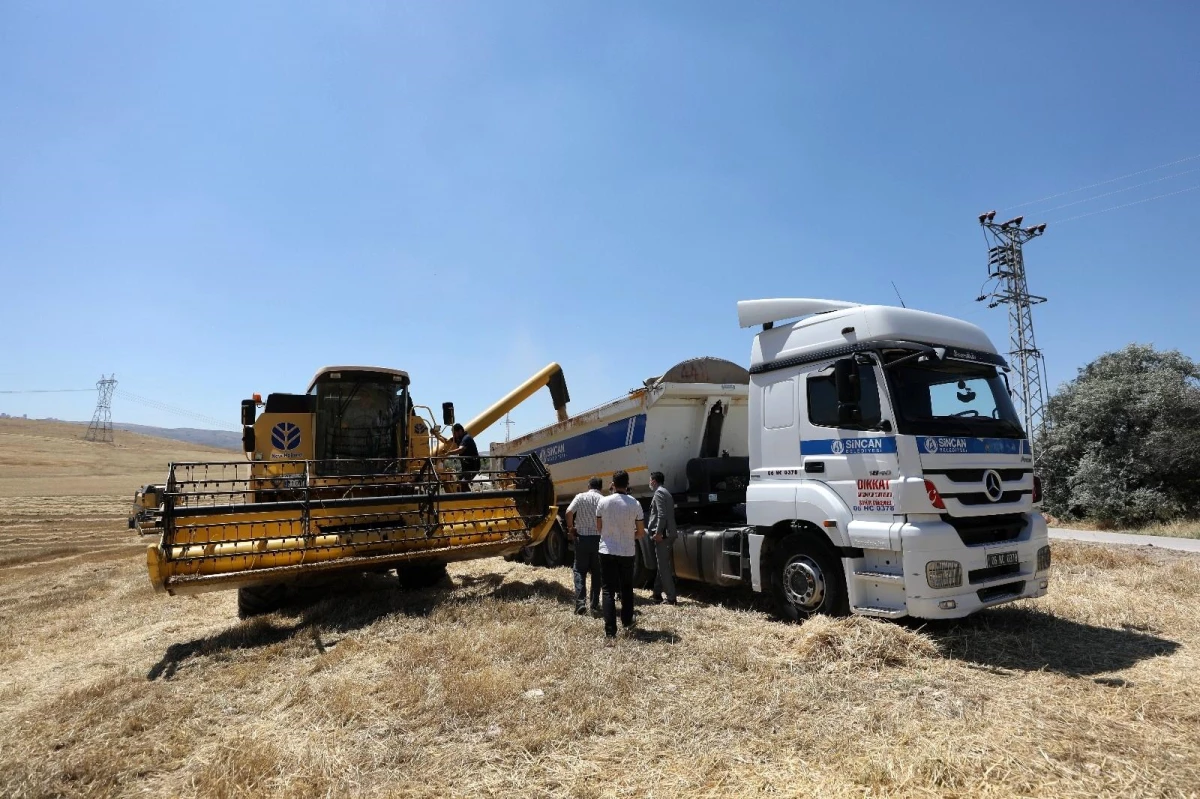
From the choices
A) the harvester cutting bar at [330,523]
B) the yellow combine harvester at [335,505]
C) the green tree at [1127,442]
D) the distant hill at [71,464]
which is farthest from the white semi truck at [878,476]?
the distant hill at [71,464]

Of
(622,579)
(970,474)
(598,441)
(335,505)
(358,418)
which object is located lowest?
(622,579)

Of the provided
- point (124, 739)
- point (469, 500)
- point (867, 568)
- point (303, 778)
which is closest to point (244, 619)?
point (469, 500)

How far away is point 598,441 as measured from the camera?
1056 cm

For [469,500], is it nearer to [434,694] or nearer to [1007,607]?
[434,694]

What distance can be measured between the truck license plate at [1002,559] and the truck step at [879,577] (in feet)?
2.99

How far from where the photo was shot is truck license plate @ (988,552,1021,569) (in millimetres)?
5914

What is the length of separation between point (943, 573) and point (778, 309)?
10.4 feet

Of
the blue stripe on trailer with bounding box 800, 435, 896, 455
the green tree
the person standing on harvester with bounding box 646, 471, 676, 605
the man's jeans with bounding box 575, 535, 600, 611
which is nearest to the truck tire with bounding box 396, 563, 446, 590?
the man's jeans with bounding box 575, 535, 600, 611

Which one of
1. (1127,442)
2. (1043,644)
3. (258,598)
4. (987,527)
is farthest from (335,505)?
(1127,442)

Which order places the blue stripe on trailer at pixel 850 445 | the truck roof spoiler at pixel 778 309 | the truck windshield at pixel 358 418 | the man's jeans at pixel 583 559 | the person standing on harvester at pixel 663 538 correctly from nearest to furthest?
the blue stripe on trailer at pixel 850 445 < the truck roof spoiler at pixel 778 309 < the man's jeans at pixel 583 559 < the person standing on harvester at pixel 663 538 < the truck windshield at pixel 358 418

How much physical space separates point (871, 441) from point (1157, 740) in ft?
9.32

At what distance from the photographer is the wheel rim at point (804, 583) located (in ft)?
21.3

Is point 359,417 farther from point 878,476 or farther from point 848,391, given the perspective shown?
point 878,476

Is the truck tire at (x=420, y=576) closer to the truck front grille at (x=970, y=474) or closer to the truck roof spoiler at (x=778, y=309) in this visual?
the truck roof spoiler at (x=778, y=309)
